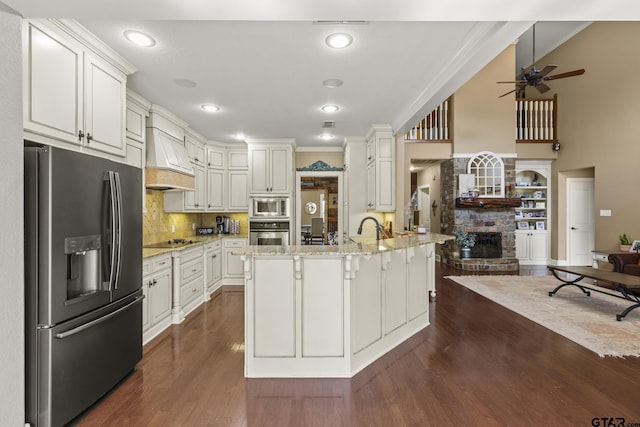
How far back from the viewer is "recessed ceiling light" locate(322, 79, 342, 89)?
309 centimetres

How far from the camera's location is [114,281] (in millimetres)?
2123

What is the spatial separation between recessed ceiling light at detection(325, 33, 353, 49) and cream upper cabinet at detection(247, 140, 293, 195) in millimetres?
3323

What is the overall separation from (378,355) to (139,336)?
2039 millimetres

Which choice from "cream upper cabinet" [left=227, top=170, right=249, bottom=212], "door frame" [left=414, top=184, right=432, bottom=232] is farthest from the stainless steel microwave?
"door frame" [left=414, top=184, right=432, bottom=232]

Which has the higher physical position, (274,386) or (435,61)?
(435,61)

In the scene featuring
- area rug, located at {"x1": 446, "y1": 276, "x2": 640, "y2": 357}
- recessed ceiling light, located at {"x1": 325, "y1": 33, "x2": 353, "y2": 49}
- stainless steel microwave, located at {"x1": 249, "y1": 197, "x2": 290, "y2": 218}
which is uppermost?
recessed ceiling light, located at {"x1": 325, "y1": 33, "x2": 353, "y2": 49}

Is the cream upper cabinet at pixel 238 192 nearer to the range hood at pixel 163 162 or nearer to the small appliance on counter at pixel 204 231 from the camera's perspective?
the small appliance on counter at pixel 204 231

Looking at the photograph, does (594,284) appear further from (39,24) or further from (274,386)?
(39,24)

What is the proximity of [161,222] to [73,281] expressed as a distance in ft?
8.78

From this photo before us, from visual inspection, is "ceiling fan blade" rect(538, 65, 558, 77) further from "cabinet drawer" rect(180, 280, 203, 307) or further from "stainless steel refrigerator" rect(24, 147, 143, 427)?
"cabinet drawer" rect(180, 280, 203, 307)

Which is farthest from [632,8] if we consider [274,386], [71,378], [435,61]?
[71,378]

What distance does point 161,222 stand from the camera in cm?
447

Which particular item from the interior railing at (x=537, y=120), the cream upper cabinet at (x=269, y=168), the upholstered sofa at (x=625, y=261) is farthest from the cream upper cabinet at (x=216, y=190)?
the interior railing at (x=537, y=120)

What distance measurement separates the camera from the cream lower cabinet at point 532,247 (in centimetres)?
781
